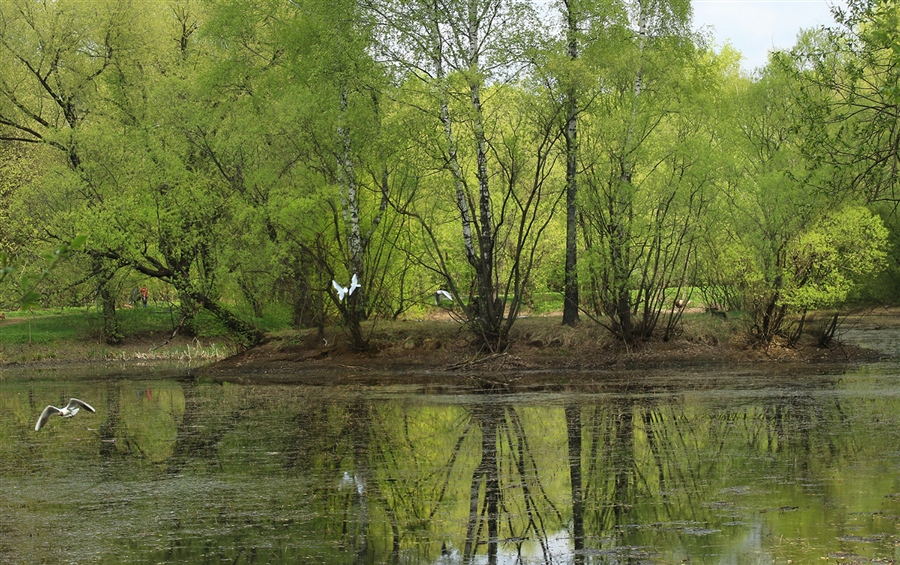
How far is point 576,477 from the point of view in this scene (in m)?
11.1

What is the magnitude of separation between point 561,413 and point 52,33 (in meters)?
29.8

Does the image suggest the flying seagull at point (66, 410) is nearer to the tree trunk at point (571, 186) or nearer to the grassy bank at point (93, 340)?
the tree trunk at point (571, 186)

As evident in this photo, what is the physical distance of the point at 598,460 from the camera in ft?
39.5

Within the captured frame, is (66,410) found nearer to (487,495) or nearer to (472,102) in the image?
(487,495)

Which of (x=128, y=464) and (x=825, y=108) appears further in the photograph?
(x=128, y=464)

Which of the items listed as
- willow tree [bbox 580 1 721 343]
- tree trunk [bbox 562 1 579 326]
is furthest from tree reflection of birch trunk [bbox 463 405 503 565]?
tree trunk [bbox 562 1 579 326]

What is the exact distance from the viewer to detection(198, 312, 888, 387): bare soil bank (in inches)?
977

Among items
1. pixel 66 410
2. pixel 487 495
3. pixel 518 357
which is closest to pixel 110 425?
pixel 66 410

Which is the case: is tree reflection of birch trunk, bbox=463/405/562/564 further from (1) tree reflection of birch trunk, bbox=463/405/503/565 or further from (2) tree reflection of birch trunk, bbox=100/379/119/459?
(2) tree reflection of birch trunk, bbox=100/379/119/459

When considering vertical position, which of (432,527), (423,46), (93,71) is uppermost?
(93,71)

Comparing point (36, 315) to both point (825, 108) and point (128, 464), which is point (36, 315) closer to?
point (128, 464)

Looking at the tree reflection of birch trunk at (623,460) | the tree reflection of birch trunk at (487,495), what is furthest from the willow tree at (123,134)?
the tree reflection of birch trunk at (623,460)

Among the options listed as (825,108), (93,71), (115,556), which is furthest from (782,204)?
(93,71)

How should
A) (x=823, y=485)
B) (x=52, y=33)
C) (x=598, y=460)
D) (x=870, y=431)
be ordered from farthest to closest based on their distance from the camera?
(x=52, y=33)
(x=870, y=431)
(x=598, y=460)
(x=823, y=485)
